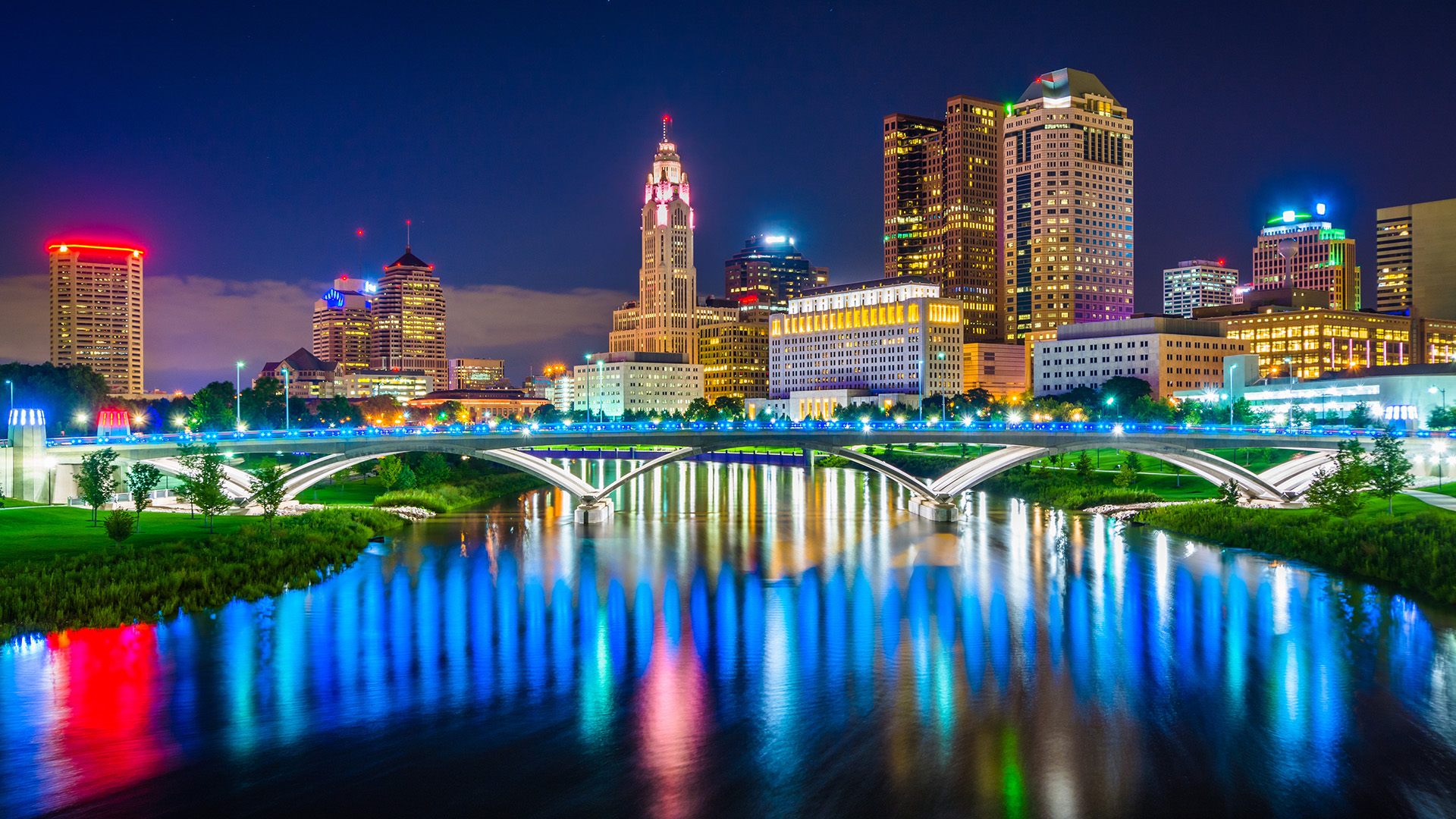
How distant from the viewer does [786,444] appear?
83.4 meters

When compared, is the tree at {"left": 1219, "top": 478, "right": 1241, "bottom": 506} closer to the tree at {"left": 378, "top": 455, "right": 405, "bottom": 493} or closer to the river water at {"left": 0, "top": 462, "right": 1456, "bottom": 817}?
the river water at {"left": 0, "top": 462, "right": 1456, "bottom": 817}

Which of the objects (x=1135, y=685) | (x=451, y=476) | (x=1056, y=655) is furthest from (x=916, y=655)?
(x=451, y=476)

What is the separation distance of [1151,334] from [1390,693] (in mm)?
157492

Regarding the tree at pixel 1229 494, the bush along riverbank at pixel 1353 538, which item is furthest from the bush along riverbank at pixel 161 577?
the tree at pixel 1229 494

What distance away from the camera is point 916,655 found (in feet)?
124

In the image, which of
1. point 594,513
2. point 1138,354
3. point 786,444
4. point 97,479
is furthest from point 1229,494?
point 1138,354

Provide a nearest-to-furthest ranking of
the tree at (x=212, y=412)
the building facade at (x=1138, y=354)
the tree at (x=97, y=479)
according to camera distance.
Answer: the tree at (x=97, y=479) < the tree at (x=212, y=412) < the building facade at (x=1138, y=354)

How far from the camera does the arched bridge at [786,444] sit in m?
70.2

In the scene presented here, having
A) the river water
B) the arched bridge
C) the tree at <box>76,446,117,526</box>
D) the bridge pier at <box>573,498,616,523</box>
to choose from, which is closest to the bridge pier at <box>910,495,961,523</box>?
the arched bridge

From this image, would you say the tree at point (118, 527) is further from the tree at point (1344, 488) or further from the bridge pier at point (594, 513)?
the tree at point (1344, 488)

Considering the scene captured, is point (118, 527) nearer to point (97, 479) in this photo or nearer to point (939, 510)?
point (97, 479)

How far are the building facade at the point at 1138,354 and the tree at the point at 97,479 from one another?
153565 mm

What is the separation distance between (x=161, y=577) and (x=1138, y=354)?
167 m

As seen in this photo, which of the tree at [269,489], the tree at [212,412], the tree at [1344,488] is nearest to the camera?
the tree at [1344,488]
